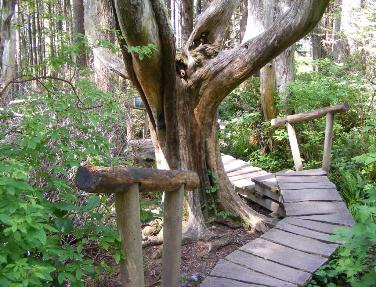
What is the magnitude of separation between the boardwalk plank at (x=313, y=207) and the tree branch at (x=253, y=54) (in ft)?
5.85

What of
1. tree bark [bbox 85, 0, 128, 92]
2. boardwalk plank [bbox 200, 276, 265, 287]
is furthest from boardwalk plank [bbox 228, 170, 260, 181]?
boardwalk plank [bbox 200, 276, 265, 287]

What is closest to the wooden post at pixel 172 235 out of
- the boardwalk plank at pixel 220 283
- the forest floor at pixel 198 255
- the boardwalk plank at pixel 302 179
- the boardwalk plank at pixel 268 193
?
the boardwalk plank at pixel 220 283

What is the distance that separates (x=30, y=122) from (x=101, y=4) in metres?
8.36

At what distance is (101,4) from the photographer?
33.6 feet

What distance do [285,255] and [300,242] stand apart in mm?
413

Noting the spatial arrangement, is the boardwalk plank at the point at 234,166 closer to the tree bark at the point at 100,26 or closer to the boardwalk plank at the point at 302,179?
the boardwalk plank at the point at 302,179

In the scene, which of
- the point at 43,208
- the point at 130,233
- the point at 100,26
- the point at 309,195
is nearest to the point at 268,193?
the point at 309,195

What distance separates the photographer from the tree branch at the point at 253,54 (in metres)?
4.26

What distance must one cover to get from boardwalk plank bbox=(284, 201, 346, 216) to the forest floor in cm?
68

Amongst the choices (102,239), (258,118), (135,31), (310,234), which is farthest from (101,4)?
(102,239)

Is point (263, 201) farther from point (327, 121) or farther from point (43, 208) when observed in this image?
point (43, 208)

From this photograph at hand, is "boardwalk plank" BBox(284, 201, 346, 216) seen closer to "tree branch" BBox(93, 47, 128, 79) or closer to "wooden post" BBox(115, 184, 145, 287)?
"tree branch" BBox(93, 47, 128, 79)

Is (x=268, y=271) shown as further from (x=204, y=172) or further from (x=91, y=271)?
(x=91, y=271)

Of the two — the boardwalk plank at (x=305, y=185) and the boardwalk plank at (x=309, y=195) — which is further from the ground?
the boardwalk plank at (x=305, y=185)
